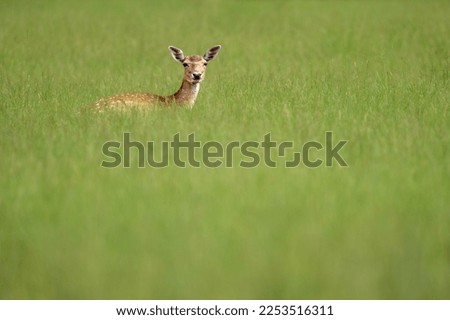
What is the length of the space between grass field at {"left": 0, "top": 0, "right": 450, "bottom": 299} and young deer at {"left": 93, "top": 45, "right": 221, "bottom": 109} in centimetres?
42

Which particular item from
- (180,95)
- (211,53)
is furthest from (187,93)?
(211,53)

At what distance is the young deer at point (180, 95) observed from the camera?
1163 cm

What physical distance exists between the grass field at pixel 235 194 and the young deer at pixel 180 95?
1.38 ft

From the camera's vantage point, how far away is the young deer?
11.6 m

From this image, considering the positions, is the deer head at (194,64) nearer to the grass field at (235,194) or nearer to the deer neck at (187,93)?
the deer neck at (187,93)

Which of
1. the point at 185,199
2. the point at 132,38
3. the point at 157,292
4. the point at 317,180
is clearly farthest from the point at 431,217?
the point at 132,38

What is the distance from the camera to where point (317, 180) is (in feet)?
25.3

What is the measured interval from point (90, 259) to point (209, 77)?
35.1ft

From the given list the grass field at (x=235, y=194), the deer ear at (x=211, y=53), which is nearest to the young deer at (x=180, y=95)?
the deer ear at (x=211, y=53)

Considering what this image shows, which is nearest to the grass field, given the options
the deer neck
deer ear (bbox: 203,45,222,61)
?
the deer neck

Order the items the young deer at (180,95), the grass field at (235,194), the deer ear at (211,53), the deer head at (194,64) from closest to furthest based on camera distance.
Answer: the grass field at (235,194)
the young deer at (180,95)
the deer head at (194,64)
the deer ear at (211,53)

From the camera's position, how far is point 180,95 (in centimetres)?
1235

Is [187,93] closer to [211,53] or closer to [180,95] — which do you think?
[180,95]

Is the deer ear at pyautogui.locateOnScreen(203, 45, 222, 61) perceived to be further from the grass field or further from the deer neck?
the grass field
